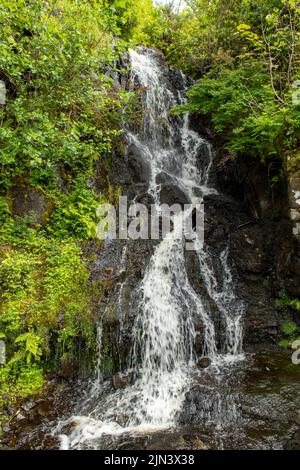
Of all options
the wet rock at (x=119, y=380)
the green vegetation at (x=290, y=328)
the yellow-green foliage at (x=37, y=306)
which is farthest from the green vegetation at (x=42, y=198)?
the green vegetation at (x=290, y=328)

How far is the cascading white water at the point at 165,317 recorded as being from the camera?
5.18 m

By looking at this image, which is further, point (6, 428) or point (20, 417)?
point (20, 417)

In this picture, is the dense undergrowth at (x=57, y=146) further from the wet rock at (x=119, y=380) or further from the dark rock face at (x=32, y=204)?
the wet rock at (x=119, y=380)

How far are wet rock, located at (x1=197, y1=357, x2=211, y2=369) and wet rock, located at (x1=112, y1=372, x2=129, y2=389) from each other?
59.3 inches

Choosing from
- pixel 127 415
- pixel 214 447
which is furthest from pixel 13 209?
pixel 214 447

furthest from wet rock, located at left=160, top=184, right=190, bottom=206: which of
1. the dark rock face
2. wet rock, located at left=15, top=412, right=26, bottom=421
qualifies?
wet rock, located at left=15, top=412, right=26, bottom=421

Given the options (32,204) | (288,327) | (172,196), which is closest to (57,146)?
(32,204)

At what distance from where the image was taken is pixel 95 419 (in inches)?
201

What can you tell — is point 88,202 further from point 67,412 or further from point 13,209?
point 67,412

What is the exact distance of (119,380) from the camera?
598 centimetres

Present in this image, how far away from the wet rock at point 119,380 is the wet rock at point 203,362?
151 centimetres

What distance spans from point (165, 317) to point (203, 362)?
1176mm

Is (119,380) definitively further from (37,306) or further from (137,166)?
(137,166)

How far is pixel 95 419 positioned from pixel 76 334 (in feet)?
→ 4.94
